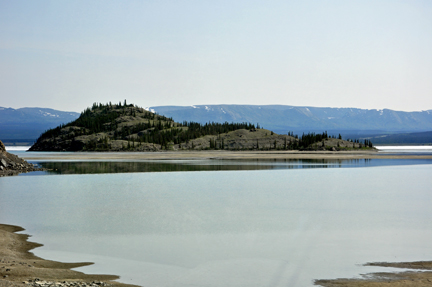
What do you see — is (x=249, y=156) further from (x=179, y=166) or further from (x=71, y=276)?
(x=71, y=276)

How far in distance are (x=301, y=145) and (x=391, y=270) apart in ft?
469

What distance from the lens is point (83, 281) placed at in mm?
10438

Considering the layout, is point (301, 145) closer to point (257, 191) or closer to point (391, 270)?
point (257, 191)

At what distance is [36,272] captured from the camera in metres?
11.0

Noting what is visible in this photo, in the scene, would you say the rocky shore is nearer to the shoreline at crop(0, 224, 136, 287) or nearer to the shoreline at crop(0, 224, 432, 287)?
the shoreline at crop(0, 224, 136, 287)

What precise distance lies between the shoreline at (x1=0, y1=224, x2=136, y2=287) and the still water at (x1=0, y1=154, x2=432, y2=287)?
475mm

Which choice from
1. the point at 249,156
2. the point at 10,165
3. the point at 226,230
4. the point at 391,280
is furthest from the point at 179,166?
the point at 391,280

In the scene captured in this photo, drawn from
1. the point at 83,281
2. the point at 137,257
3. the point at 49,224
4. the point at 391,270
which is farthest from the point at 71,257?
the point at 391,270

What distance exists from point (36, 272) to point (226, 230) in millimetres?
7818

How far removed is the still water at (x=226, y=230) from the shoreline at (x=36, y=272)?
48cm

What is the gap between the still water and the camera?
39.0ft

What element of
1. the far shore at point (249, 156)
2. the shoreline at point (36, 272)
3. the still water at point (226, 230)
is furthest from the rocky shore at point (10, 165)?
the far shore at point (249, 156)

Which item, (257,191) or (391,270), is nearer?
(391,270)

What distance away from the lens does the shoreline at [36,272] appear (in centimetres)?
1015
